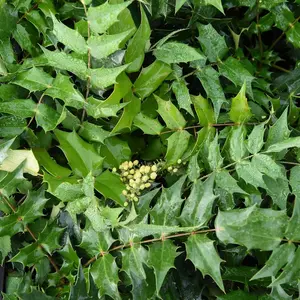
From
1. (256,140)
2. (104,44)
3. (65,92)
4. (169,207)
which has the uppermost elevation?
(104,44)

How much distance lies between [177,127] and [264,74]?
34 centimetres

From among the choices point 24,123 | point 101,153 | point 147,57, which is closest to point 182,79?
point 147,57

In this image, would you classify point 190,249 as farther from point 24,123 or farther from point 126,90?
point 24,123

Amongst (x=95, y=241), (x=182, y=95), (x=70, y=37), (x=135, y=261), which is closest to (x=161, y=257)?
(x=135, y=261)

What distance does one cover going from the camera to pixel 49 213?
1200 mm

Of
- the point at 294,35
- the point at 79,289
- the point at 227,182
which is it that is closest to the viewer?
the point at 79,289

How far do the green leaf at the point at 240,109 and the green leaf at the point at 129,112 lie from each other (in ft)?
0.69

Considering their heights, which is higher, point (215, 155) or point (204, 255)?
point (215, 155)

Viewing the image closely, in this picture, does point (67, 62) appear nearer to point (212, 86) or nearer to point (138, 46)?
point (138, 46)

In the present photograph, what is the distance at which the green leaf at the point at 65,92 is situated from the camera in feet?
3.42

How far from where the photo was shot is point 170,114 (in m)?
1.12

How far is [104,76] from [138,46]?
13 centimetres

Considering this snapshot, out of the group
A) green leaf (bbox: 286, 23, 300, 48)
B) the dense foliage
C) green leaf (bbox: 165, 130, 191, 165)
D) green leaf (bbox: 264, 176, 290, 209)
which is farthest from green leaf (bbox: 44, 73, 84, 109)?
green leaf (bbox: 286, 23, 300, 48)

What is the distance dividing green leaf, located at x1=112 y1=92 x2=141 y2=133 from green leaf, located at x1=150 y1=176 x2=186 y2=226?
0.17 m
